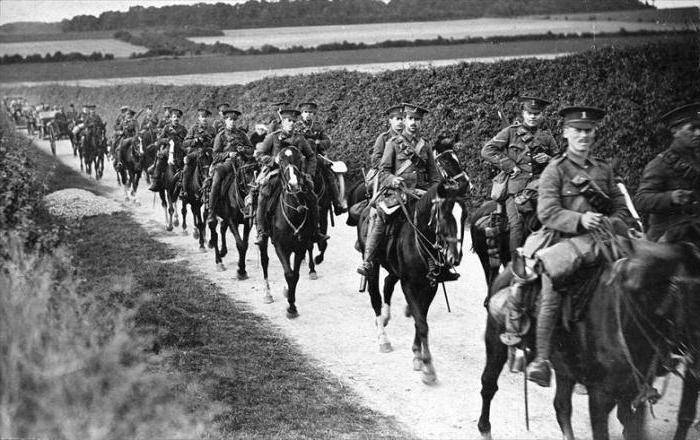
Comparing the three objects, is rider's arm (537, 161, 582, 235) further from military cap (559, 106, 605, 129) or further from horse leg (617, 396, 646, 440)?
horse leg (617, 396, 646, 440)

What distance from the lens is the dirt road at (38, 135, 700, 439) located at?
20.1 feet

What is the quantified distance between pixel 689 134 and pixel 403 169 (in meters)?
3.21

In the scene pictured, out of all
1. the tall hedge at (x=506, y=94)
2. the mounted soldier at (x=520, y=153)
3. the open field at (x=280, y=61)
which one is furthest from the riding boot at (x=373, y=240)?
the open field at (x=280, y=61)

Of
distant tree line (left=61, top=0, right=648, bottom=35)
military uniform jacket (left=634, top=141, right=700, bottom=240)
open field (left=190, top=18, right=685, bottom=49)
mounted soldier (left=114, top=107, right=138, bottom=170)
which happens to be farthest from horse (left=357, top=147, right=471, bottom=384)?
mounted soldier (left=114, top=107, right=138, bottom=170)

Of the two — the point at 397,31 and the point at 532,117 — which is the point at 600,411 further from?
the point at 397,31

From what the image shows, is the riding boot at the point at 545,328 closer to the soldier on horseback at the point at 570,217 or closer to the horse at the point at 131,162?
the soldier on horseback at the point at 570,217

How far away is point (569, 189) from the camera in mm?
5281

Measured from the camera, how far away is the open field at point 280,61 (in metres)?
15.4

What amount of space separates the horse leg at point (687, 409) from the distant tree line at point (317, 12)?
10.5 m

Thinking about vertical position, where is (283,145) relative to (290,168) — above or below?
above

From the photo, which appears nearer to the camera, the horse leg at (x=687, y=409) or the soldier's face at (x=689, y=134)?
the horse leg at (x=687, y=409)

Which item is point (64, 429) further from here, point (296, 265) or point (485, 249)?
point (485, 249)

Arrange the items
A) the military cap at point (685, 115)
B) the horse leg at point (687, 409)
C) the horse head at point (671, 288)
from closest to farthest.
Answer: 1. the horse head at point (671, 288)
2. the horse leg at point (687, 409)
3. the military cap at point (685, 115)

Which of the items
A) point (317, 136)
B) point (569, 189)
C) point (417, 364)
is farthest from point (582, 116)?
point (317, 136)
